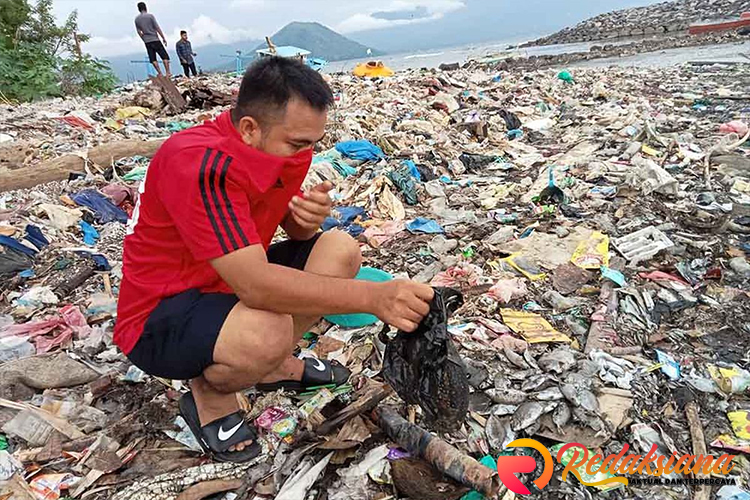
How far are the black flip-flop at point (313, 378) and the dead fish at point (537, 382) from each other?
2.95 feet

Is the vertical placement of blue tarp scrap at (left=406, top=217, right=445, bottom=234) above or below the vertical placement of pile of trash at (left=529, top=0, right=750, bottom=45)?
below

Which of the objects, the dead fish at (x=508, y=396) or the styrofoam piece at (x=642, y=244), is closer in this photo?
the dead fish at (x=508, y=396)

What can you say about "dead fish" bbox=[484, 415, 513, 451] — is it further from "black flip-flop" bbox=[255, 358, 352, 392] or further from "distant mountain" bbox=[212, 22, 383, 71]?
"distant mountain" bbox=[212, 22, 383, 71]

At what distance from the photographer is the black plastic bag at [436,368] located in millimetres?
1878

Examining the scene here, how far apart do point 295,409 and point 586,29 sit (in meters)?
50.7

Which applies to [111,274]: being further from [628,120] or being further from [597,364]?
[628,120]

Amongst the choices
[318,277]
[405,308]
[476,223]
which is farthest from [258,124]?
[476,223]

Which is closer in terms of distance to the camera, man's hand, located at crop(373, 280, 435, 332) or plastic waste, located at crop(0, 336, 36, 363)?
man's hand, located at crop(373, 280, 435, 332)

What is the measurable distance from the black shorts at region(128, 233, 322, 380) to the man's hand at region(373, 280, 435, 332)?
57 cm

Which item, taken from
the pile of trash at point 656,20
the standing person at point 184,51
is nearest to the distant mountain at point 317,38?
the pile of trash at point 656,20

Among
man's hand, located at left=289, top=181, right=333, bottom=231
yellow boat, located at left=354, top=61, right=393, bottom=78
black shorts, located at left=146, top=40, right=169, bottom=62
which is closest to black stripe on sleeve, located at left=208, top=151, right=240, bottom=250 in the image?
man's hand, located at left=289, top=181, right=333, bottom=231

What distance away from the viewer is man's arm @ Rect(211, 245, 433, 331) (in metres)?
Result: 1.63

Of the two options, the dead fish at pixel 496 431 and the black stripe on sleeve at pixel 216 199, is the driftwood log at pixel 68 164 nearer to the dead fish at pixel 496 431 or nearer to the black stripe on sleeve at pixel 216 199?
the black stripe on sleeve at pixel 216 199

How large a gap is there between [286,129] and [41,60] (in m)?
15.4
